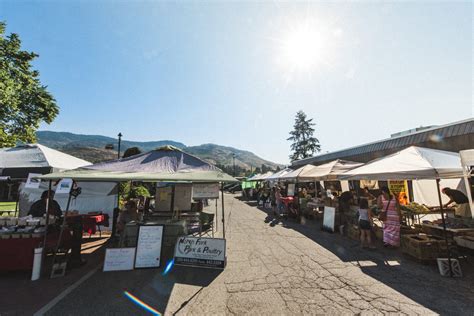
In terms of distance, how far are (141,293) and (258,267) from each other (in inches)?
106

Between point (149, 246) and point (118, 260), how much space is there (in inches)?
30.5

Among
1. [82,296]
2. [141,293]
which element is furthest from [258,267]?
[82,296]

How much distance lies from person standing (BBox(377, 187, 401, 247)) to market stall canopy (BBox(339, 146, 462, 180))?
927mm

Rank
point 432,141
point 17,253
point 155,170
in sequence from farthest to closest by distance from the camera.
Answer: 1. point 432,141
2. point 155,170
3. point 17,253

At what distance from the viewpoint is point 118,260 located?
5.05 m

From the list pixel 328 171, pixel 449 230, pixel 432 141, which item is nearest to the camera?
pixel 449 230

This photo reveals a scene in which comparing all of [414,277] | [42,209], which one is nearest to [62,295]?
[42,209]

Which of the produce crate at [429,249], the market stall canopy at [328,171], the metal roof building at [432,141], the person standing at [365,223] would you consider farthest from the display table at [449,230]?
the metal roof building at [432,141]

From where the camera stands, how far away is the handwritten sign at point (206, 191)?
260 inches

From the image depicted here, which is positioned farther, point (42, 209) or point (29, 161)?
point (29, 161)

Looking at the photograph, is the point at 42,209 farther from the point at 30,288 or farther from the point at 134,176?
the point at 134,176

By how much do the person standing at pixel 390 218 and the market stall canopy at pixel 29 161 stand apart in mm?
11037

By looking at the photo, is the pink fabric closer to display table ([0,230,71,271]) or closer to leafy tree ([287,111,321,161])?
display table ([0,230,71,271])

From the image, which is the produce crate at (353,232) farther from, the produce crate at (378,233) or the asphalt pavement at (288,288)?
the asphalt pavement at (288,288)
